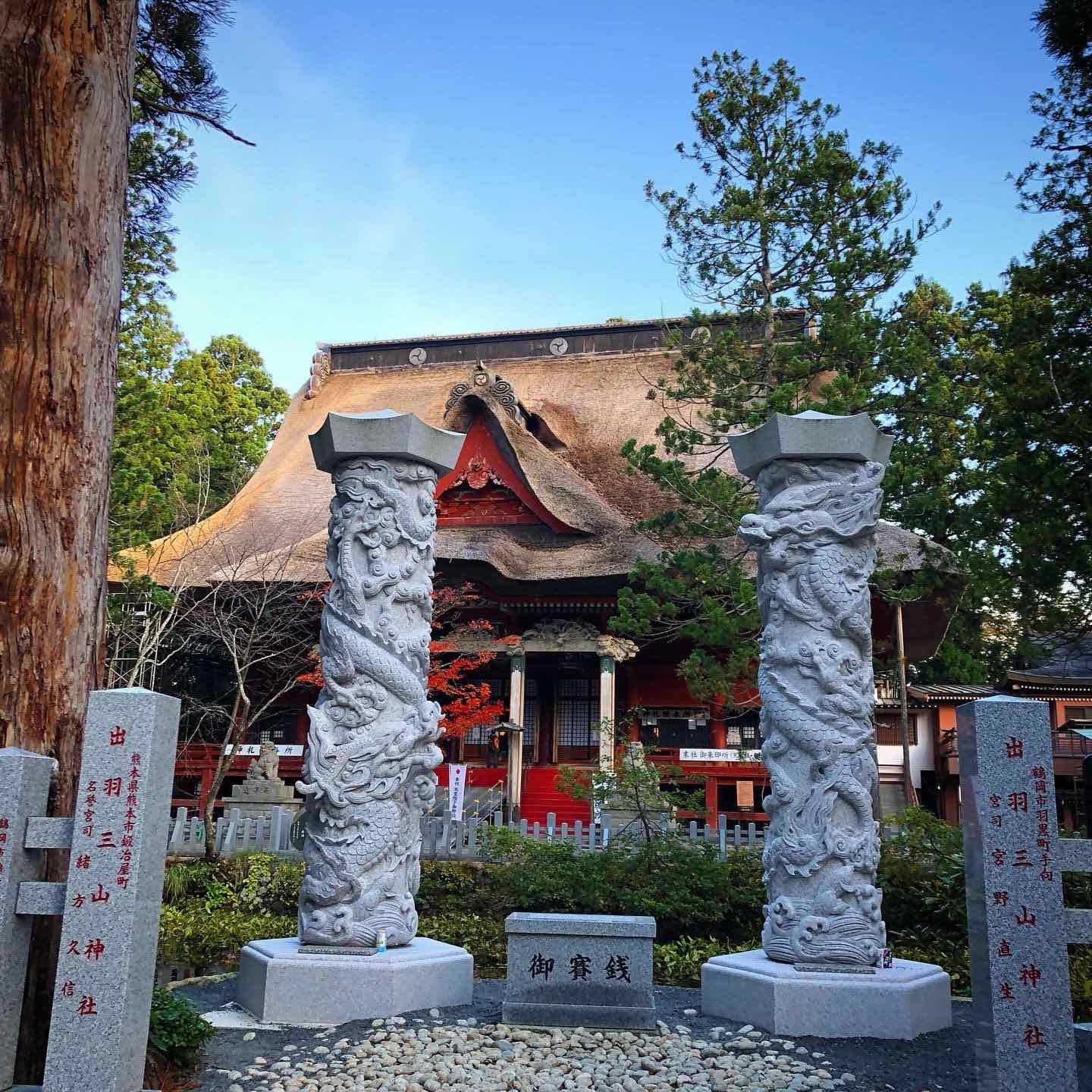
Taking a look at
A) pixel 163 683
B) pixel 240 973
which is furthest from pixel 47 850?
pixel 163 683

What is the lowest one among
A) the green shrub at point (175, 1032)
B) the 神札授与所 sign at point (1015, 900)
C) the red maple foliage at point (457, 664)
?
the green shrub at point (175, 1032)

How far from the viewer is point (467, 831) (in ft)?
38.1

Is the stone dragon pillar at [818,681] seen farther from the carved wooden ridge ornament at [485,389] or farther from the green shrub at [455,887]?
the carved wooden ridge ornament at [485,389]

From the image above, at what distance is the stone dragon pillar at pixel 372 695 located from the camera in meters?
5.90

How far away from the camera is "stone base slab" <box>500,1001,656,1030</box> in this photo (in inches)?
214

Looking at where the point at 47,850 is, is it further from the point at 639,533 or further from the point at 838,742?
the point at 639,533

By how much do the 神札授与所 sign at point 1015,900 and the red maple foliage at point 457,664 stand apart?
9574 mm

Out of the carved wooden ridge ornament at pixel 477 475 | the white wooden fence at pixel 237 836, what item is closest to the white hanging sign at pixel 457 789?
the white wooden fence at pixel 237 836

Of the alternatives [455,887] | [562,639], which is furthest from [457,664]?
[455,887]

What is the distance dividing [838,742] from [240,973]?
3.76 meters

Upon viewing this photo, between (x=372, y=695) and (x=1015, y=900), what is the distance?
12.3 feet

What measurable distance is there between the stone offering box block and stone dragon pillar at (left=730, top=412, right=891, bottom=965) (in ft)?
2.76

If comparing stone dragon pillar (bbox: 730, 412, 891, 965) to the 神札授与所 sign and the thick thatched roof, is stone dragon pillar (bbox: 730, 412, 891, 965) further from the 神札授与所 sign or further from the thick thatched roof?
the thick thatched roof

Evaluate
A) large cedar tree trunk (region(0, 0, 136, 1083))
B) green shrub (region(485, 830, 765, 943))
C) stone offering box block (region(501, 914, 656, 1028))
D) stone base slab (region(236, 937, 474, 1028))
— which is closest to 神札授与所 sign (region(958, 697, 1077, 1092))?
stone offering box block (region(501, 914, 656, 1028))
